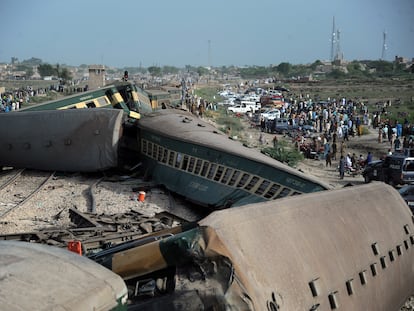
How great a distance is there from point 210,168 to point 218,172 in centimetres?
42

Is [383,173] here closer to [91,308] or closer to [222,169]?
[222,169]

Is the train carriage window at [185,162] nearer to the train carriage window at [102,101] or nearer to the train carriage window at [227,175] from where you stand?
the train carriage window at [227,175]

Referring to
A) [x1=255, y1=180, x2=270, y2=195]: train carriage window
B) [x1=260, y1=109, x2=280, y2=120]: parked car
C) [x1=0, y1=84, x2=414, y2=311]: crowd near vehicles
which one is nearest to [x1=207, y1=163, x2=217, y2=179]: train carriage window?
[x1=255, y1=180, x2=270, y2=195]: train carriage window

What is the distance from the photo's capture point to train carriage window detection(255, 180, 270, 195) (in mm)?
14670

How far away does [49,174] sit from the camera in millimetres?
20844

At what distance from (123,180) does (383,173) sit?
1046 centimetres

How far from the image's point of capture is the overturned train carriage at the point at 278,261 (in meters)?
3.98

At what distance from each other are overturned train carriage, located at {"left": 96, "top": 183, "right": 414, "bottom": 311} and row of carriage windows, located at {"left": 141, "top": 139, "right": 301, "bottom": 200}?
7.54 m

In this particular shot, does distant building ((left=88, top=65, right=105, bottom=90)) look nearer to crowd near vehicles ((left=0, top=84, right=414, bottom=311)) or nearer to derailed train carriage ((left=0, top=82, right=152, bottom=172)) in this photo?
derailed train carriage ((left=0, top=82, right=152, bottom=172))

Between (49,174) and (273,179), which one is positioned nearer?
(273,179)

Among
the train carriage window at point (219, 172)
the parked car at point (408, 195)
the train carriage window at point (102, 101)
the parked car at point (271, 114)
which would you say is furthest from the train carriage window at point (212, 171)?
the parked car at point (271, 114)

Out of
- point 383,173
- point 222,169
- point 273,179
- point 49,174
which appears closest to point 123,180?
point 49,174

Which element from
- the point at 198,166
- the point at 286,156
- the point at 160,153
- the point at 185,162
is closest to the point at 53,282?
the point at 198,166

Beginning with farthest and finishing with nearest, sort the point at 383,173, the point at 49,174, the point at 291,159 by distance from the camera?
the point at 291,159 → the point at 383,173 → the point at 49,174
